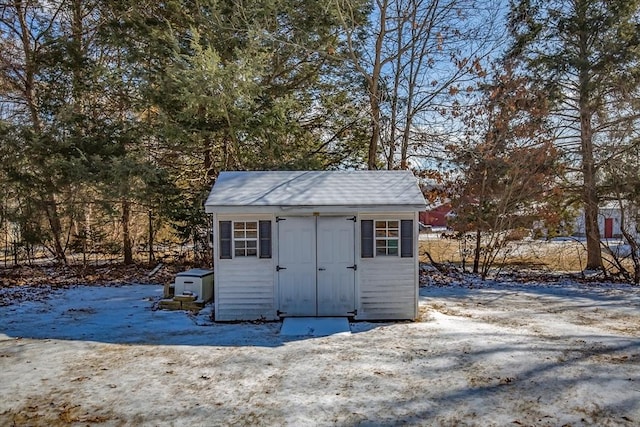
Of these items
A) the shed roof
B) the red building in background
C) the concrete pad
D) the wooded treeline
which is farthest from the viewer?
the red building in background

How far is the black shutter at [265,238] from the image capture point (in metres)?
7.48

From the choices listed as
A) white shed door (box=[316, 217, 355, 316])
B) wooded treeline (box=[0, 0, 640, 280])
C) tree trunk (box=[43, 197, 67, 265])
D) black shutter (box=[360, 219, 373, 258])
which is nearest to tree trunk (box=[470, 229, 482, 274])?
wooded treeline (box=[0, 0, 640, 280])

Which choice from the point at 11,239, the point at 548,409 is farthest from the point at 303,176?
the point at 11,239

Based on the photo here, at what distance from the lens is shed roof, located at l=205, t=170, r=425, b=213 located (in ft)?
24.2

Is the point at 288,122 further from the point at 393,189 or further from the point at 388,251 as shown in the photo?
the point at 388,251

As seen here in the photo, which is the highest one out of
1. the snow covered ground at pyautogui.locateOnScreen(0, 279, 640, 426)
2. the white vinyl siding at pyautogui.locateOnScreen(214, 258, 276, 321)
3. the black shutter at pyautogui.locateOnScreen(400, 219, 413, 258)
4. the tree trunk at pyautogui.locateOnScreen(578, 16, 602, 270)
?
the tree trunk at pyautogui.locateOnScreen(578, 16, 602, 270)

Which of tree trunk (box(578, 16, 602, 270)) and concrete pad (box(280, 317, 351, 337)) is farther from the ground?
tree trunk (box(578, 16, 602, 270))

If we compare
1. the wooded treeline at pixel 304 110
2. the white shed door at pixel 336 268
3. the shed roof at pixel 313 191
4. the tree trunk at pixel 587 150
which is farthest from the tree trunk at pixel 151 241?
the tree trunk at pixel 587 150

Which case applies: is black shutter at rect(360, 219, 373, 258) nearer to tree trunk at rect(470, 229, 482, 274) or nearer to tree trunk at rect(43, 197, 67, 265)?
tree trunk at rect(470, 229, 482, 274)

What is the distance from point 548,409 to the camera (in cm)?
394

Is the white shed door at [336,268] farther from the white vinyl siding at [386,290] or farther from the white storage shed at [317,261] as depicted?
the white vinyl siding at [386,290]

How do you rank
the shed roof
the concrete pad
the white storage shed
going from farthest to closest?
the white storage shed → the shed roof → the concrete pad

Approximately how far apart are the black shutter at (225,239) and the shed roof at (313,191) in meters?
0.29

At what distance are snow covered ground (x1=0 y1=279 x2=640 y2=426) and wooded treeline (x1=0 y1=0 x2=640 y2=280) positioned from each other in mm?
4873
